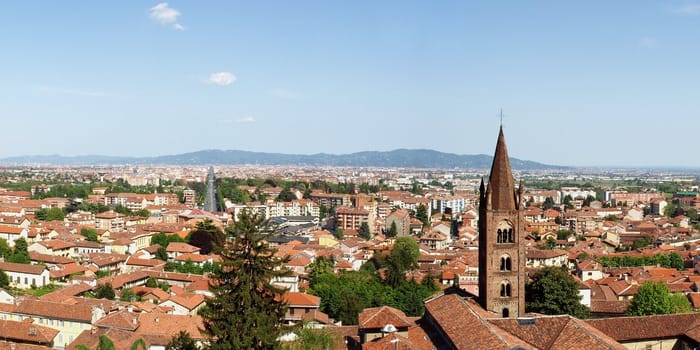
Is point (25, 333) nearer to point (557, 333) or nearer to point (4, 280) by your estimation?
point (4, 280)

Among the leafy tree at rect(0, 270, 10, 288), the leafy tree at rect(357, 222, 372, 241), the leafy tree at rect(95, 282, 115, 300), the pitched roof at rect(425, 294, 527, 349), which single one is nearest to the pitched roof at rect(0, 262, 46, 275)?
the leafy tree at rect(0, 270, 10, 288)

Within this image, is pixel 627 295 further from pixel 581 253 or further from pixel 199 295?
pixel 199 295

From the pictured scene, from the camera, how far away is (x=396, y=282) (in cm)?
4575

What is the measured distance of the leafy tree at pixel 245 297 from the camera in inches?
651

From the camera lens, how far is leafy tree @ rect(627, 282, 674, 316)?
32469mm

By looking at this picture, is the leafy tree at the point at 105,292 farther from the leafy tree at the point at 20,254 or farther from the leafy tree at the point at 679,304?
the leafy tree at the point at 679,304

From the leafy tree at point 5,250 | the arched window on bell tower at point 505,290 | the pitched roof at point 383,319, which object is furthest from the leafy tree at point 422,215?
the pitched roof at point 383,319

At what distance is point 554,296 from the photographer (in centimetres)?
3156

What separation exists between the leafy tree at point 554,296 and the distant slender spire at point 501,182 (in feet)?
24.7

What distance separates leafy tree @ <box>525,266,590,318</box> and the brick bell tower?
574 centimetres

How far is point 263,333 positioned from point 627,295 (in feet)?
111

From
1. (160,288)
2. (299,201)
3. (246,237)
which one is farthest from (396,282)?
(299,201)

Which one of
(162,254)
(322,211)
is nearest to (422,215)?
(322,211)

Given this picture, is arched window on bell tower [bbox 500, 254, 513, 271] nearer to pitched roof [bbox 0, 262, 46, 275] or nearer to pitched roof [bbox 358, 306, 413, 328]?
pitched roof [bbox 358, 306, 413, 328]
